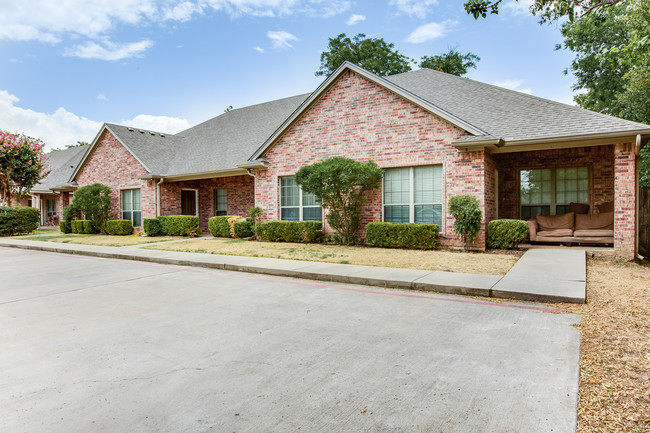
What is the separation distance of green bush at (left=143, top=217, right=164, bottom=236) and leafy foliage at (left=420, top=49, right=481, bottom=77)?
23.8 metres

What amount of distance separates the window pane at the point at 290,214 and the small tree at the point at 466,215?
20.5ft

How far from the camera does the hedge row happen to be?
60.1 ft

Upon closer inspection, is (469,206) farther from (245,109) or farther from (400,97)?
(245,109)

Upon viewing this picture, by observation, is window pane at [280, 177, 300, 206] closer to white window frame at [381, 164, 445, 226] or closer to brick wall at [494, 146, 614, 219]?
white window frame at [381, 164, 445, 226]

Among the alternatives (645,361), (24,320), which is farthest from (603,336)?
(24,320)

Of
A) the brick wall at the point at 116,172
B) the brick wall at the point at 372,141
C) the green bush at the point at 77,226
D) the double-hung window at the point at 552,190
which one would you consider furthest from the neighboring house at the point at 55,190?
the double-hung window at the point at 552,190

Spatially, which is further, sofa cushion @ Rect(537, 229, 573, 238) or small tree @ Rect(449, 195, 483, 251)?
sofa cushion @ Rect(537, 229, 573, 238)

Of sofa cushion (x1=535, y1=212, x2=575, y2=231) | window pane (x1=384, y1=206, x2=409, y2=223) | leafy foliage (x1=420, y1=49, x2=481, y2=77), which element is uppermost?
leafy foliage (x1=420, y1=49, x2=481, y2=77)

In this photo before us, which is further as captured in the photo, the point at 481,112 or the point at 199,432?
the point at 481,112

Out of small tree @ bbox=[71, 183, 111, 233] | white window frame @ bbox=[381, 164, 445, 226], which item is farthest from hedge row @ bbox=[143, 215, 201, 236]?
white window frame @ bbox=[381, 164, 445, 226]

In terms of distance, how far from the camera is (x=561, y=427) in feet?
7.90

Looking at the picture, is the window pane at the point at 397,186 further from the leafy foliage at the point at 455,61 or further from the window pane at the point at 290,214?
the leafy foliage at the point at 455,61

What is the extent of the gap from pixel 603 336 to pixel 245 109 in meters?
21.9

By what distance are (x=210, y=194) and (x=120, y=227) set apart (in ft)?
16.3
